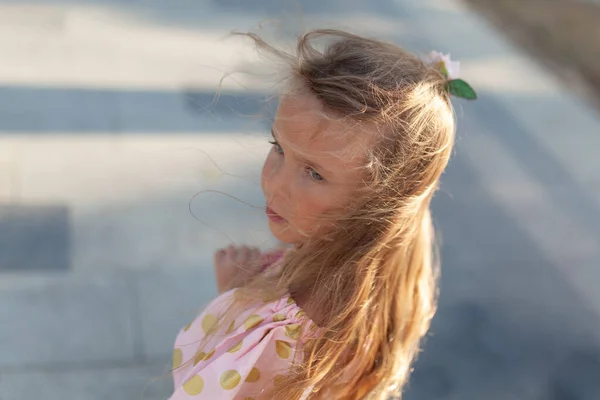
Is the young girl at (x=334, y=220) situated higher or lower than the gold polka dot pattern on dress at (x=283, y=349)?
higher

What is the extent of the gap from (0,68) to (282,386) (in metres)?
2.90

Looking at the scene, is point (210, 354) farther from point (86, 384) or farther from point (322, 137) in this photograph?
point (86, 384)

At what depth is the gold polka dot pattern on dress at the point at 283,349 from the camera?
1.62 metres

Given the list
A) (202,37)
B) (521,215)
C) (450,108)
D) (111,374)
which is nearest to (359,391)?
(450,108)

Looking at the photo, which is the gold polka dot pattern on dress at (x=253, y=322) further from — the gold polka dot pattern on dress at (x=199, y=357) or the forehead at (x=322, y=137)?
the forehead at (x=322, y=137)

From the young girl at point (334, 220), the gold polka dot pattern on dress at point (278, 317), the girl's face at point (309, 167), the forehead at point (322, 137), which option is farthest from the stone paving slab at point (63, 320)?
the forehead at point (322, 137)

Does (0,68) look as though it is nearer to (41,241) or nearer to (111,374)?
(41,241)

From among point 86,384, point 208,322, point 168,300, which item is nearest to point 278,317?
point 208,322

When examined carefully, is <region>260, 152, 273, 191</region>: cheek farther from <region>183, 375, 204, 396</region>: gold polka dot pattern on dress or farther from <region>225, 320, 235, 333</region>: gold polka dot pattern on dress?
<region>183, 375, 204, 396</region>: gold polka dot pattern on dress

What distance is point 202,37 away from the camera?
4.57 meters

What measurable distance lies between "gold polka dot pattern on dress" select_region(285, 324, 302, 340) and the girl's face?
18cm

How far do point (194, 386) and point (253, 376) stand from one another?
124mm

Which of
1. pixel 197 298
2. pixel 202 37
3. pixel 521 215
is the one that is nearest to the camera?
pixel 197 298

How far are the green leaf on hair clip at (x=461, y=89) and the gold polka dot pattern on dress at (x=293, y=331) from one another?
59 cm
